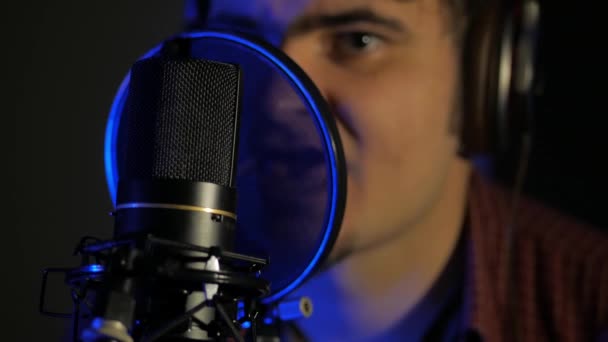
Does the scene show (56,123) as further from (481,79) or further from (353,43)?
(481,79)

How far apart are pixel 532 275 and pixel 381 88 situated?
376 millimetres

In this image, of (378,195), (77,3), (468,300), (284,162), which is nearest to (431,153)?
(378,195)

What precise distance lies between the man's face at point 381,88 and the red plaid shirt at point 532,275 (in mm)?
103

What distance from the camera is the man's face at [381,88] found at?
104 centimetres

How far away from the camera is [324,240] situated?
28.3 inches

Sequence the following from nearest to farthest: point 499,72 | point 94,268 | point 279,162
Result: point 94,268
point 279,162
point 499,72

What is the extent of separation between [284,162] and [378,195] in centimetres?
25

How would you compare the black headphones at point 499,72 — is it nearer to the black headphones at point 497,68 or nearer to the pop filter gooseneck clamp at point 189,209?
the black headphones at point 497,68

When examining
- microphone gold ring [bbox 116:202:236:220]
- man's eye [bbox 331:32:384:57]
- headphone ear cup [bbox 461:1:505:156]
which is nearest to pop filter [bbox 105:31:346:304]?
microphone gold ring [bbox 116:202:236:220]

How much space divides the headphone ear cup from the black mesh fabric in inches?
22.3

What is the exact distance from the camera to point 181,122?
1.90ft

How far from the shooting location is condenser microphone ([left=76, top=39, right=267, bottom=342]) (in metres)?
0.52

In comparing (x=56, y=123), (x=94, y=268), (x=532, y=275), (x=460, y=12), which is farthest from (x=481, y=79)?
(x=94, y=268)

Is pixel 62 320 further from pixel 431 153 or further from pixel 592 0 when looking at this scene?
pixel 592 0
